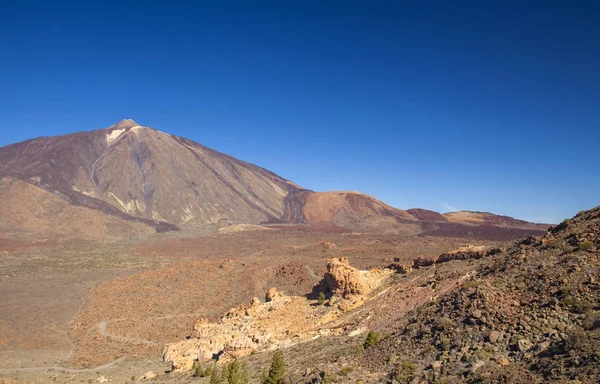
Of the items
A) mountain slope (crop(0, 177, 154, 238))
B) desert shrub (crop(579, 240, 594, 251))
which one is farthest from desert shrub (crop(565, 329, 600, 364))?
mountain slope (crop(0, 177, 154, 238))

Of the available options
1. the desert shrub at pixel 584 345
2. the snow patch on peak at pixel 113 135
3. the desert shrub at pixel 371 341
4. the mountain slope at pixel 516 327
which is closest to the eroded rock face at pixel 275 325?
the desert shrub at pixel 371 341

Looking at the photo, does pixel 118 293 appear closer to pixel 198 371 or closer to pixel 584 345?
pixel 198 371

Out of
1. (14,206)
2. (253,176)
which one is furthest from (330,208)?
(14,206)

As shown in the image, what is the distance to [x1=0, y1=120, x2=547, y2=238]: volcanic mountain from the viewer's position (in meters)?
104

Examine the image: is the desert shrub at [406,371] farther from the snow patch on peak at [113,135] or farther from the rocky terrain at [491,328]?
the snow patch on peak at [113,135]

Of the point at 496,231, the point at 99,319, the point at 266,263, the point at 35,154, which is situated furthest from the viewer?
the point at 35,154

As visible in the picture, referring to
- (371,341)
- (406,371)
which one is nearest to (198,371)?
(371,341)

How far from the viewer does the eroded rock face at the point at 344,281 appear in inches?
906

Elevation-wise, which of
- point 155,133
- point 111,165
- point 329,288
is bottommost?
point 329,288

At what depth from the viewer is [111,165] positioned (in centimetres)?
11975

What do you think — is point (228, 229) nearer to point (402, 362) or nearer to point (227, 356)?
point (227, 356)

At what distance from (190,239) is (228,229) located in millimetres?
19999

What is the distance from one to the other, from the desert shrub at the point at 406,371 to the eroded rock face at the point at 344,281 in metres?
A: 11.8

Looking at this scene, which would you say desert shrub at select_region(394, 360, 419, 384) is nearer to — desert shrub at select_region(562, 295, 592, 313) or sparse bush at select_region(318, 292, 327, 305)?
desert shrub at select_region(562, 295, 592, 313)
